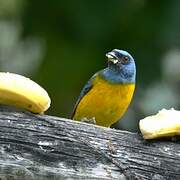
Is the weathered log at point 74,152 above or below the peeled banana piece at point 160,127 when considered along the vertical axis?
below

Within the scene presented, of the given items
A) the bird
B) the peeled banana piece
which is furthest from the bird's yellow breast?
the peeled banana piece

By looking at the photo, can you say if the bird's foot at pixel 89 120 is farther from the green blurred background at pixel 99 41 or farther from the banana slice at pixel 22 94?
the banana slice at pixel 22 94

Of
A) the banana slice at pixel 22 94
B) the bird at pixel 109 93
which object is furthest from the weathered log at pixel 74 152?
the bird at pixel 109 93

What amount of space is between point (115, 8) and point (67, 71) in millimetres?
871

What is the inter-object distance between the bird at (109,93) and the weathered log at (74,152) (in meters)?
2.14

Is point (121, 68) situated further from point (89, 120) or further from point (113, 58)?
point (89, 120)

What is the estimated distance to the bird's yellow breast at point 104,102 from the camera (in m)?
7.25

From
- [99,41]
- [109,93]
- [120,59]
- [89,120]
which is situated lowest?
[89,120]

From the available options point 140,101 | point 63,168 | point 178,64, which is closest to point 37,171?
point 63,168

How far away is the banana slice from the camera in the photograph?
487 cm

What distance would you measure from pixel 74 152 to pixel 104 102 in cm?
249

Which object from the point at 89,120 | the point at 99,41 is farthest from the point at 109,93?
the point at 99,41

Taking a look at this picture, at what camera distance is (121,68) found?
7.46 m

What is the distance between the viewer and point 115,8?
27.2 ft
